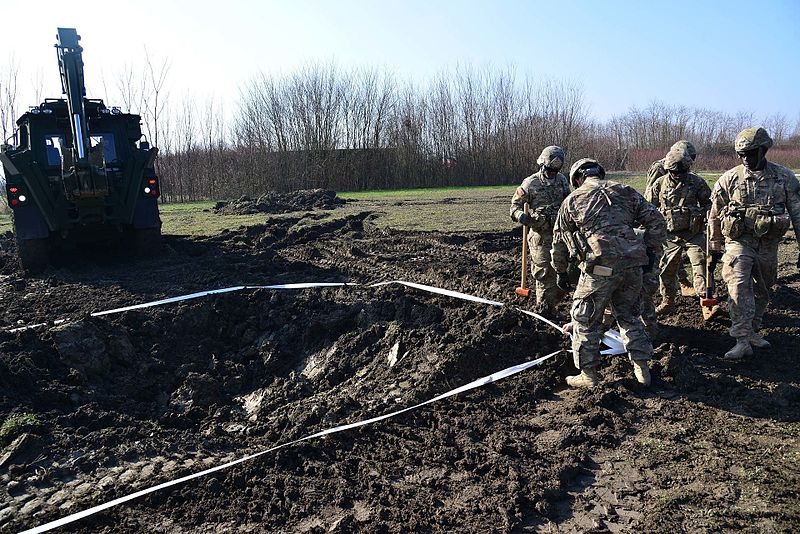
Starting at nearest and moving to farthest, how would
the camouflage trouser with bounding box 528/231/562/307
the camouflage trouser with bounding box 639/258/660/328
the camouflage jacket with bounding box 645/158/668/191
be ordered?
1. the camouflage trouser with bounding box 639/258/660/328
2. the camouflage trouser with bounding box 528/231/562/307
3. the camouflage jacket with bounding box 645/158/668/191

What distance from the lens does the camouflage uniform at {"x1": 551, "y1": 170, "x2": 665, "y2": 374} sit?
5387 mm

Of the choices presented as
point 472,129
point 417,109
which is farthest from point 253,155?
point 472,129

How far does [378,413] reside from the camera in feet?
17.6

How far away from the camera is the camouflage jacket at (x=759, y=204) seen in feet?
20.0

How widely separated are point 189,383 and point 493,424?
3216 millimetres

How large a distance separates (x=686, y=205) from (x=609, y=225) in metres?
2.58

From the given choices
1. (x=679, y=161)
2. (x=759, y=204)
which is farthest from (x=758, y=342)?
(x=679, y=161)

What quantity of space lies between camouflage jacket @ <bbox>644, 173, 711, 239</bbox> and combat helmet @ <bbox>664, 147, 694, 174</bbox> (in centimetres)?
16

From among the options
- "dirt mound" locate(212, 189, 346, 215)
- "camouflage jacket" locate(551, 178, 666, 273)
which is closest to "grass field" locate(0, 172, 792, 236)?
"dirt mound" locate(212, 189, 346, 215)

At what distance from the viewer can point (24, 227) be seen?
34.8 feet

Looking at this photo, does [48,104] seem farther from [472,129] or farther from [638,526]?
[472,129]

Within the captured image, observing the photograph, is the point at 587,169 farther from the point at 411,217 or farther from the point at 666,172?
the point at 411,217

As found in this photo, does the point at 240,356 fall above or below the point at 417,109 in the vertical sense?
below

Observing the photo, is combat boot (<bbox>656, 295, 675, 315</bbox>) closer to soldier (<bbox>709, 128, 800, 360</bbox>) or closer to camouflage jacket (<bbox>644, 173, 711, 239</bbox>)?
camouflage jacket (<bbox>644, 173, 711, 239</bbox>)
